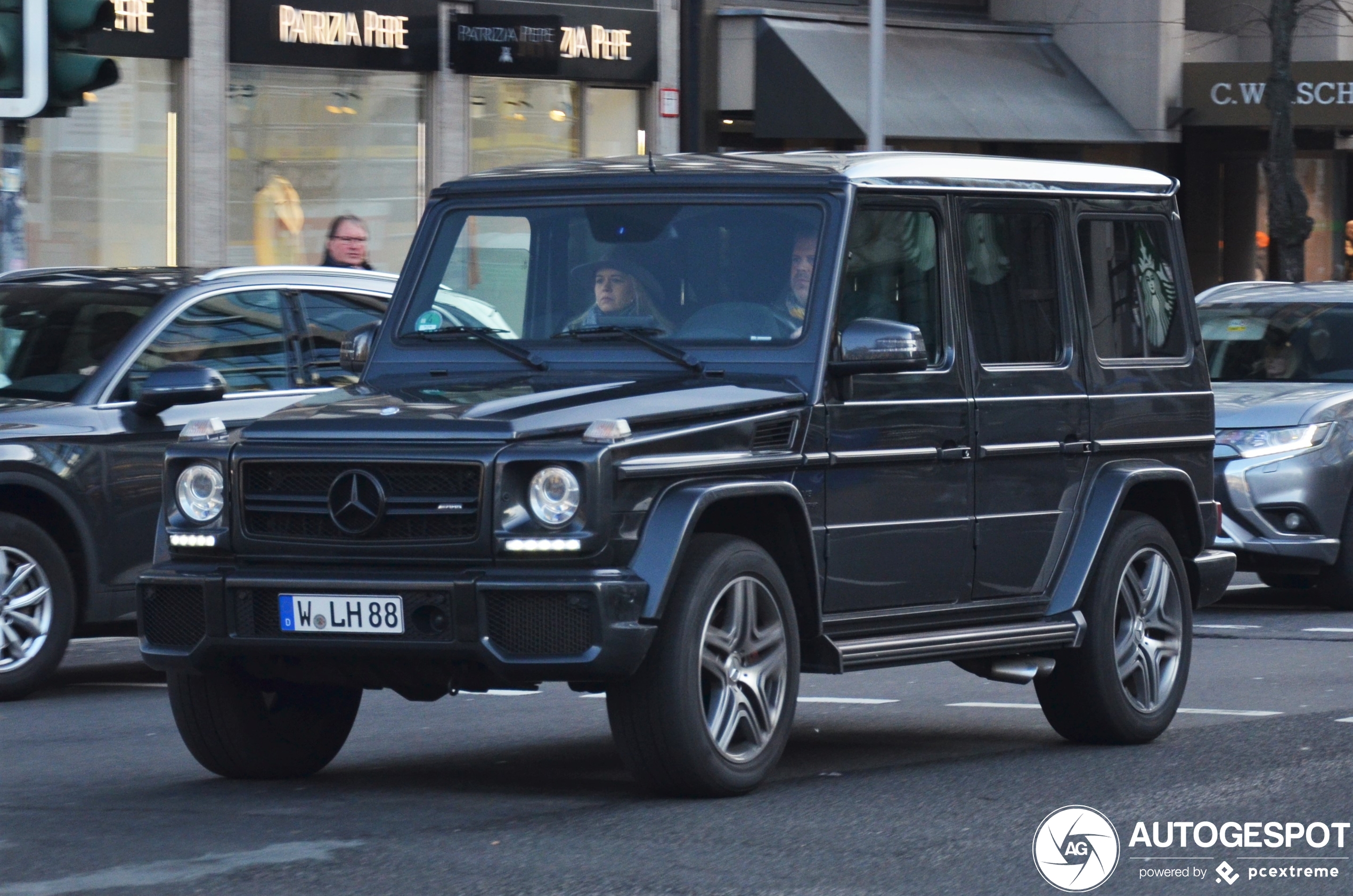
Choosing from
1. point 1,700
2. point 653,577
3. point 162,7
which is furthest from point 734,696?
point 162,7

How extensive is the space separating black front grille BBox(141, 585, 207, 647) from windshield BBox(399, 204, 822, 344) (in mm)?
1468

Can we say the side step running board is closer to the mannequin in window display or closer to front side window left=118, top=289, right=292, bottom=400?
front side window left=118, top=289, right=292, bottom=400

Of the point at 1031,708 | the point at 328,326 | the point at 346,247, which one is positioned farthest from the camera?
the point at 346,247

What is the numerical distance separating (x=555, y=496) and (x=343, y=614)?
697 millimetres

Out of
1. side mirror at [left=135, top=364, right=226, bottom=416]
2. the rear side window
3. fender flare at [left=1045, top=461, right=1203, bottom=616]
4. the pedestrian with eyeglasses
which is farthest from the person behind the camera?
the pedestrian with eyeglasses

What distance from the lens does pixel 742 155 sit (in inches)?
324

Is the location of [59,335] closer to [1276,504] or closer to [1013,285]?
[1013,285]

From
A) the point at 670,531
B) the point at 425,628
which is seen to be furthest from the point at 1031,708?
the point at 425,628

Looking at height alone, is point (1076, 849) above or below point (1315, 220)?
below

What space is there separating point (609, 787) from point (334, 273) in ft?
14.6

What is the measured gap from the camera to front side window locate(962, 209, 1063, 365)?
329 inches

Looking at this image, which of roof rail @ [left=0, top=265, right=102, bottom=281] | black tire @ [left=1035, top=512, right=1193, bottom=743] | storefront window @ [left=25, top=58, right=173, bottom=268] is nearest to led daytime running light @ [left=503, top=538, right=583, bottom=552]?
black tire @ [left=1035, top=512, right=1193, bottom=743]

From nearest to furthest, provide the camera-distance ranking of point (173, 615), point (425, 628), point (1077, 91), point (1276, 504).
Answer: point (425, 628) → point (173, 615) → point (1276, 504) → point (1077, 91)

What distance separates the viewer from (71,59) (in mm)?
11859
